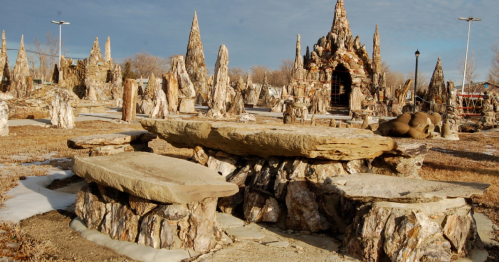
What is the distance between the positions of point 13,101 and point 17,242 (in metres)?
15.2

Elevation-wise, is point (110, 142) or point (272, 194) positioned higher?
point (110, 142)

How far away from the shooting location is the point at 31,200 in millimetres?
4906

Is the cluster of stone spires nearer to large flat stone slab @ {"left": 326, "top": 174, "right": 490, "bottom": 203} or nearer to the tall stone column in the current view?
the tall stone column

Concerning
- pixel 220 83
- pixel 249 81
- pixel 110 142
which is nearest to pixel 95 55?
pixel 249 81

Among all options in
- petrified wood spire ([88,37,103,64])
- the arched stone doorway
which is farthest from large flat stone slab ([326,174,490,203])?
petrified wood spire ([88,37,103,64])

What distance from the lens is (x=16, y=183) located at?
5641 mm

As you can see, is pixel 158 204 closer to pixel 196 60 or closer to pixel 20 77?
pixel 196 60

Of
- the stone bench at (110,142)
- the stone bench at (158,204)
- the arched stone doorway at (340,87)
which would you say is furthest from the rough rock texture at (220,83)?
the stone bench at (158,204)

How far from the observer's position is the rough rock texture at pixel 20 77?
3275 centimetres

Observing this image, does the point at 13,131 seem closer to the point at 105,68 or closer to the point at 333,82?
the point at 333,82

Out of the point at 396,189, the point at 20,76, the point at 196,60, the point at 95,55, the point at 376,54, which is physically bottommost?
the point at 396,189

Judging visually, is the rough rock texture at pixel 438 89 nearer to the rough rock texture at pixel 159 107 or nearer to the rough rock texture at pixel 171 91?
the rough rock texture at pixel 171 91

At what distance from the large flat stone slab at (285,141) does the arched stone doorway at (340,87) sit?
2507cm

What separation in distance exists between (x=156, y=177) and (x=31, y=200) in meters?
2.34
